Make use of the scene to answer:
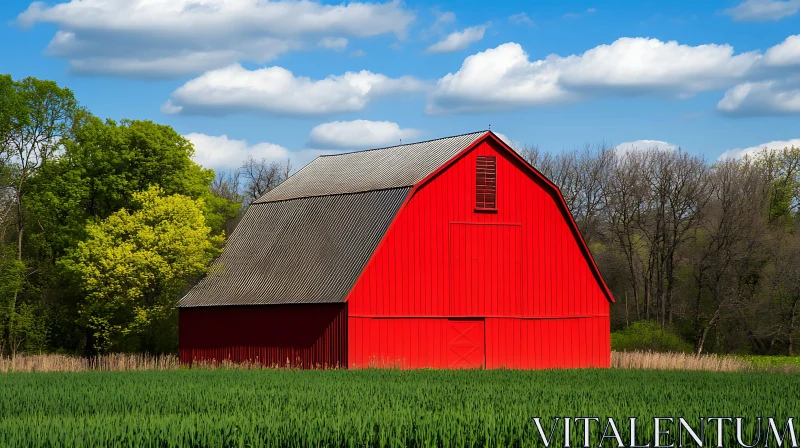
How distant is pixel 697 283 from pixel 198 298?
35169 millimetres

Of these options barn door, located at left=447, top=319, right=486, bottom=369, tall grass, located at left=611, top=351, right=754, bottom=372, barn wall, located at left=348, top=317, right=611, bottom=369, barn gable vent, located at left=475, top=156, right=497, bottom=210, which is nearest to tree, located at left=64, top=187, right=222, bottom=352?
barn wall, located at left=348, top=317, right=611, bottom=369

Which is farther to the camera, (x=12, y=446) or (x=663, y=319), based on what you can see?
(x=663, y=319)

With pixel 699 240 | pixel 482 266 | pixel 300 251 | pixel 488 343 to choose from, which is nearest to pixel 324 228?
pixel 300 251

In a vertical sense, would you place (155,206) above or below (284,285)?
above

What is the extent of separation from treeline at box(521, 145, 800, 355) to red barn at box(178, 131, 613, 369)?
23149mm

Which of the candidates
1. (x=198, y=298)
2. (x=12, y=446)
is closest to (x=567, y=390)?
(x=12, y=446)

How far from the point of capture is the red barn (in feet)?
118

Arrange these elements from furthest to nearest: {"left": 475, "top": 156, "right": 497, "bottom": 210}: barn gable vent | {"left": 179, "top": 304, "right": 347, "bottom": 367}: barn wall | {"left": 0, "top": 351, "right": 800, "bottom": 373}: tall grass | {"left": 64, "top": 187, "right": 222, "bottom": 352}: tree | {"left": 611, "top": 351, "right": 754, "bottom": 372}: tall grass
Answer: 1. {"left": 64, "top": 187, "right": 222, "bottom": 352}: tree
2. {"left": 611, "top": 351, "right": 754, "bottom": 372}: tall grass
3. {"left": 475, "top": 156, "right": 497, "bottom": 210}: barn gable vent
4. {"left": 0, "top": 351, "right": 800, "bottom": 373}: tall grass
5. {"left": 179, "top": 304, "right": 347, "bottom": 367}: barn wall

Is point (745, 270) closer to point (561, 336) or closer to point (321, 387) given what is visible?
point (561, 336)

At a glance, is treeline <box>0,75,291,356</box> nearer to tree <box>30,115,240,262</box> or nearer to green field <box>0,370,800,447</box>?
tree <box>30,115,240,262</box>

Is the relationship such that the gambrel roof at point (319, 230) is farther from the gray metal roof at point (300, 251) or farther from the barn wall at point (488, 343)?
the barn wall at point (488, 343)

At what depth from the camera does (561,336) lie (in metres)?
38.8

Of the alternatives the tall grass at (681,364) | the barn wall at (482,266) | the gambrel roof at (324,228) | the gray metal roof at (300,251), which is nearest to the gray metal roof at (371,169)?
the gambrel roof at (324,228)

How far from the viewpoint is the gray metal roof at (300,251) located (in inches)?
1444
